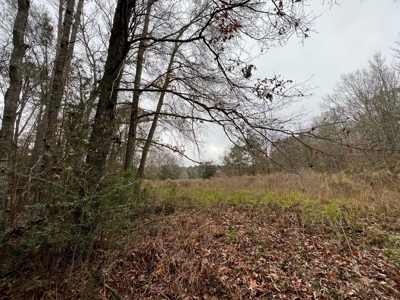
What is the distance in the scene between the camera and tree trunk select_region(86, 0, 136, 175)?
2.61 metres

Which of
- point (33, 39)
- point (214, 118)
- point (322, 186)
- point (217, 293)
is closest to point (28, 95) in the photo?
point (33, 39)

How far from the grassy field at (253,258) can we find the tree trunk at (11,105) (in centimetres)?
122

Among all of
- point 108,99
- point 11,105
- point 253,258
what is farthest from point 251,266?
point 11,105

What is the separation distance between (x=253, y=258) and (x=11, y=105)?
3.97 meters

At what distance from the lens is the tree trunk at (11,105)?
82.6 inches

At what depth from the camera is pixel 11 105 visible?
2234 millimetres

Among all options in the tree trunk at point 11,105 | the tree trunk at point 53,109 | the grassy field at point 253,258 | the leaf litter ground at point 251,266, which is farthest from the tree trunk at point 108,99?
the leaf litter ground at point 251,266

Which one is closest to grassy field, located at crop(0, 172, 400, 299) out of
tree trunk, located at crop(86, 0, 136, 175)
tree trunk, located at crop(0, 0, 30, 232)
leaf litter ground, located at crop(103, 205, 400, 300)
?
leaf litter ground, located at crop(103, 205, 400, 300)

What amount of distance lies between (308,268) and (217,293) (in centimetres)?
136

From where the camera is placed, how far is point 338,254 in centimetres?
280

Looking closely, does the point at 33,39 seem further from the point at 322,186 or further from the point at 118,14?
the point at 322,186

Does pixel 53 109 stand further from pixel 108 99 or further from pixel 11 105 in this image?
pixel 108 99

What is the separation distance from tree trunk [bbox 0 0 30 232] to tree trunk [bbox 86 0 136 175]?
0.84m

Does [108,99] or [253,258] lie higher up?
[108,99]
